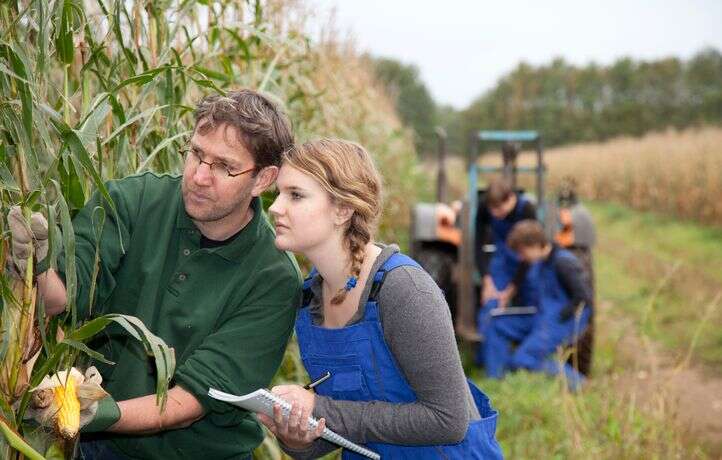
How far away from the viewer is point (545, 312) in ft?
17.3

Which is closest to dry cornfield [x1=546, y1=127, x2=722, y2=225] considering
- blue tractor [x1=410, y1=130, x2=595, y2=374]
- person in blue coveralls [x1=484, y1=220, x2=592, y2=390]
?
blue tractor [x1=410, y1=130, x2=595, y2=374]

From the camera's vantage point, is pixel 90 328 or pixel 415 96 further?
pixel 415 96

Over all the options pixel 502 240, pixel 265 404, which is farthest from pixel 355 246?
pixel 502 240

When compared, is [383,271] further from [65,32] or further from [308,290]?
[65,32]

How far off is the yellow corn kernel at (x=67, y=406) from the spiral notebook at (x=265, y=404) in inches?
10.5

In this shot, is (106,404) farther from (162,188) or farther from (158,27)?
(158,27)

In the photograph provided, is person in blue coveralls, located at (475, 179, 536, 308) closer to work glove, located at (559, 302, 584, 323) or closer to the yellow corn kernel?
work glove, located at (559, 302, 584, 323)

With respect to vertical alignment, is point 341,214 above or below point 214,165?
below

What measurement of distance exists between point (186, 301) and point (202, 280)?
0.06 metres

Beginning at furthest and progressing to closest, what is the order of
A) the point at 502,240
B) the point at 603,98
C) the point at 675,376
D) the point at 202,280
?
the point at 603,98 < the point at 502,240 < the point at 675,376 < the point at 202,280

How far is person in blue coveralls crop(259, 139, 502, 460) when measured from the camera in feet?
5.47

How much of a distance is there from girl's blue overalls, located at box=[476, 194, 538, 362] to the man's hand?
3.77 m

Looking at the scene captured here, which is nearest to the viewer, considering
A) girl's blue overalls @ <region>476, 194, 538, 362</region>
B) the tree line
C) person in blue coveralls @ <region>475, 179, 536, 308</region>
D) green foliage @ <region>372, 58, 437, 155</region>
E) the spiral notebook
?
the spiral notebook

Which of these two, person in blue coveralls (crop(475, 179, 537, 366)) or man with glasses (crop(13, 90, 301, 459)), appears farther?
person in blue coveralls (crop(475, 179, 537, 366))
